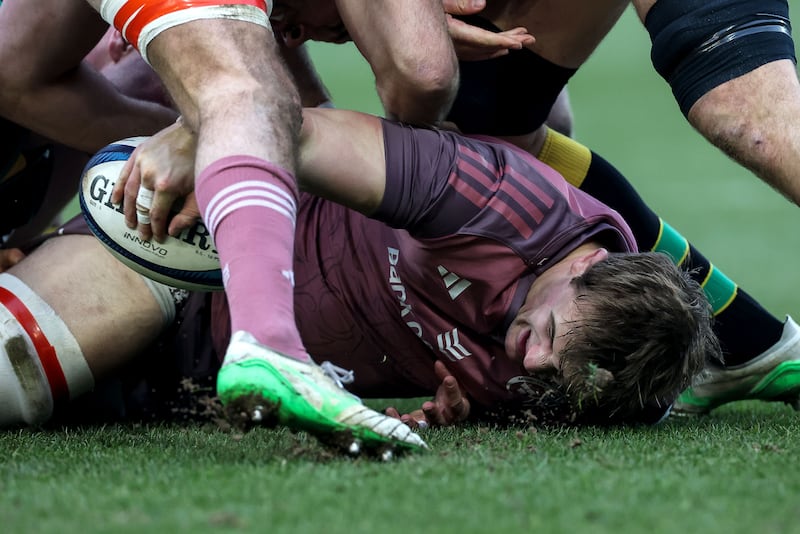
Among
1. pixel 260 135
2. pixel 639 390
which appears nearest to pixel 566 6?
pixel 639 390

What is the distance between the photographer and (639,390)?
268 cm

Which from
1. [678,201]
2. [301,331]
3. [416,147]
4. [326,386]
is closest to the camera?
[326,386]

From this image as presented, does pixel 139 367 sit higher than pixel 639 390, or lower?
A: lower

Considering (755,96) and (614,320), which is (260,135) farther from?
(755,96)

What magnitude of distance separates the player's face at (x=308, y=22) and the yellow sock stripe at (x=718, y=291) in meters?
1.38

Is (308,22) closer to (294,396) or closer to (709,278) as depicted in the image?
(709,278)

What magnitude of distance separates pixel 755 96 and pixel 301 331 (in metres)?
1.29

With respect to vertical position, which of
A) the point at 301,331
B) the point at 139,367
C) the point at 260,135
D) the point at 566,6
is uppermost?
the point at 566,6

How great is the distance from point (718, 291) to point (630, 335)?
1.12 m

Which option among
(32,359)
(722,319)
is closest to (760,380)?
(722,319)

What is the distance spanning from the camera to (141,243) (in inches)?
104

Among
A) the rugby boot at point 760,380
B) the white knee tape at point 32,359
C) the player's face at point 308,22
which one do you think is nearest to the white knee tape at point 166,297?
the white knee tape at point 32,359

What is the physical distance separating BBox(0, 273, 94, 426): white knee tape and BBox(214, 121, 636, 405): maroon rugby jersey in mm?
614

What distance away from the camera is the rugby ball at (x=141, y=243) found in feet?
8.56
